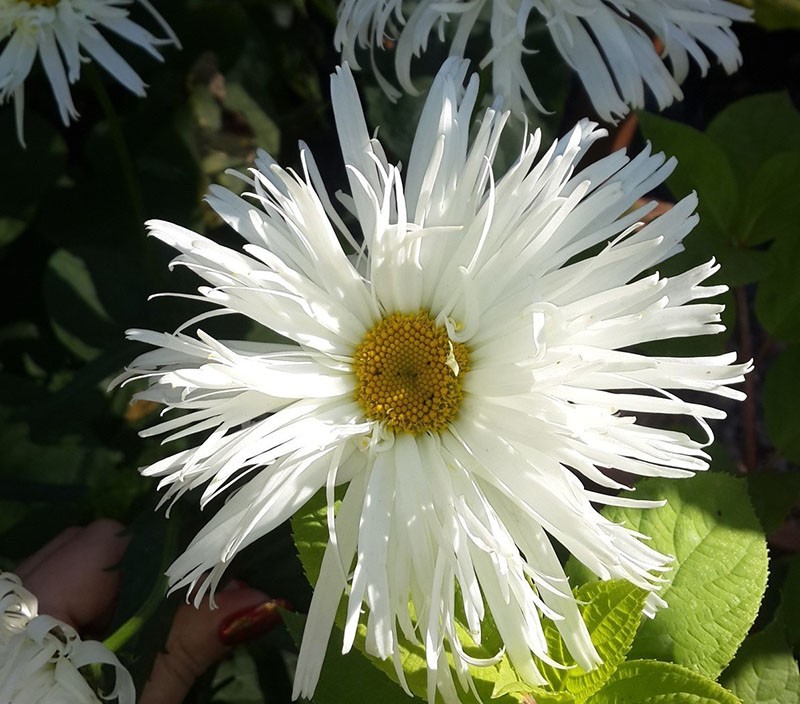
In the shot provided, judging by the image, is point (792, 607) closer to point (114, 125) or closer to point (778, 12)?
point (778, 12)

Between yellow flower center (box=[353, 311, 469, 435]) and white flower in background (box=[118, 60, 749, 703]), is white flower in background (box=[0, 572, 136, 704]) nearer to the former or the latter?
white flower in background (box=[118, 60, 749, 703])

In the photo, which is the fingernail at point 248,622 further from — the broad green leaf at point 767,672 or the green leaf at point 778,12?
the green leaf at point 778,12

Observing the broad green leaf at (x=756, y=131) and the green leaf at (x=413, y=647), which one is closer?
the green leaf at (x=413, y=647)

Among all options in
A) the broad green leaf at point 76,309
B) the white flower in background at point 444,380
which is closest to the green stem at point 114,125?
the broad green leaf at point 76,309

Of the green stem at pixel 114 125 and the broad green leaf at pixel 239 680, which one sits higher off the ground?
the green stem at pixel 114 125

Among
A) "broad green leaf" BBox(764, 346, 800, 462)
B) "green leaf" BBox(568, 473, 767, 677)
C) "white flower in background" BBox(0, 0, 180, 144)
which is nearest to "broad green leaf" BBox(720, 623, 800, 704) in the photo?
"green leaf" BBox(568, 473, 767, 677)

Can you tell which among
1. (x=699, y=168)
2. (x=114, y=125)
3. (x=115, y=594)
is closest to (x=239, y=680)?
(x=115, y=594)
